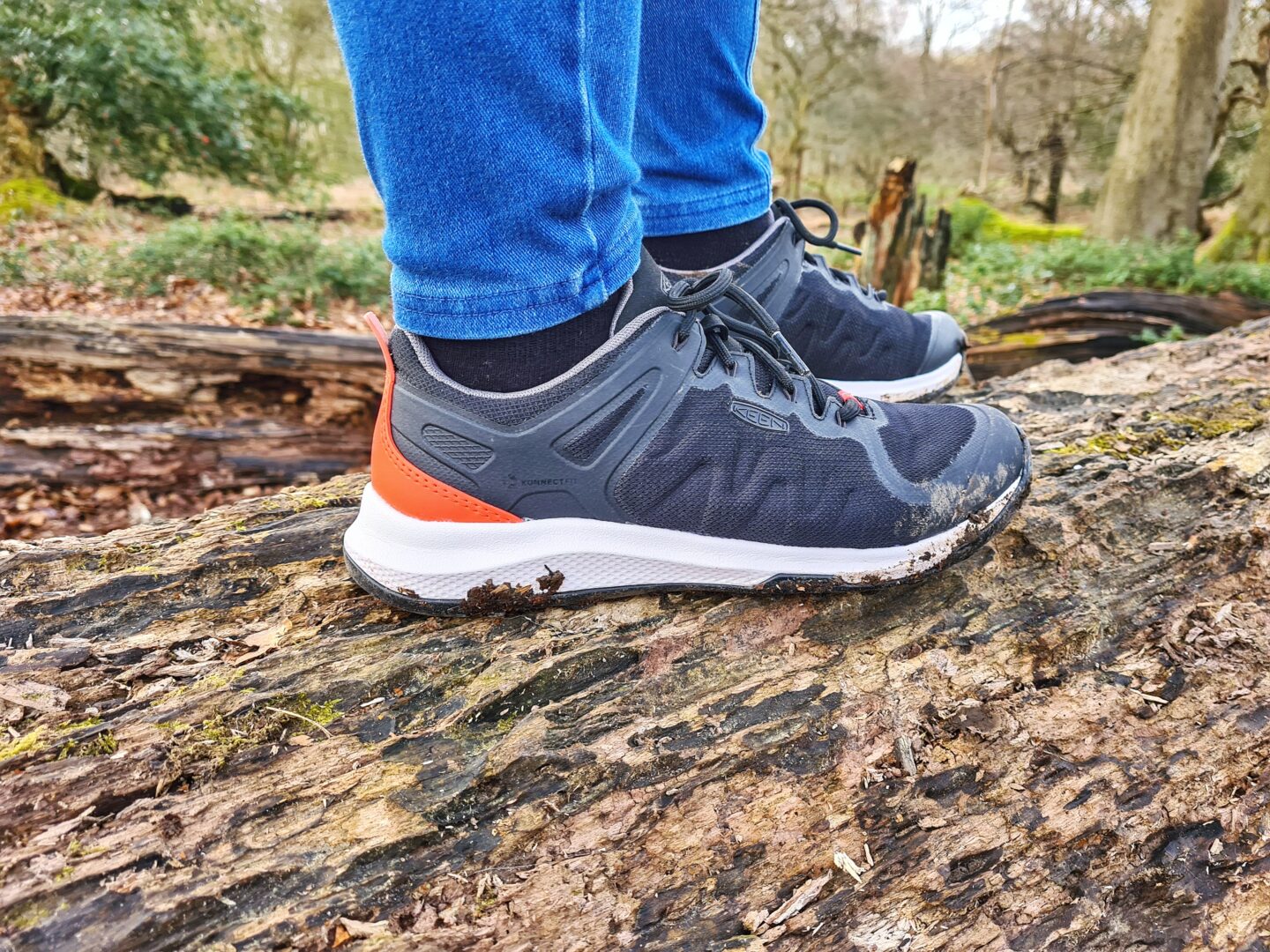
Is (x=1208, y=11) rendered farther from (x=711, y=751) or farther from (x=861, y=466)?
(x=711, y=751)

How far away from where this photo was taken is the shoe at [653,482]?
1.22 meters

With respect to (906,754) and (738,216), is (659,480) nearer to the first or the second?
(906,754)

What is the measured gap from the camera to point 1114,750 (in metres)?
1.15

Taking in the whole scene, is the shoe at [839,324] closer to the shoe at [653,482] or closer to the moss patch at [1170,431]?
the moss patch at [1170,431]

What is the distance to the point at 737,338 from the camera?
1.39 meters

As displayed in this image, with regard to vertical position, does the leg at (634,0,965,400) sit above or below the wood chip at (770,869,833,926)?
above

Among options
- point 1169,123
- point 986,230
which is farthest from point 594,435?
point 986,230

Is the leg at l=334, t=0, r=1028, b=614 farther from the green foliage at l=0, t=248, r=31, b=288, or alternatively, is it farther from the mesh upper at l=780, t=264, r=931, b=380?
the green foliage at l=0, t=248, r=31, b=288

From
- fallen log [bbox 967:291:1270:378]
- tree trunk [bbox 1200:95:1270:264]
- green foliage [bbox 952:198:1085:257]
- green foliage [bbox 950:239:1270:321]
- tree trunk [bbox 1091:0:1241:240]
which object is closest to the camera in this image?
fallen log [bbox 967:291:1270:378]

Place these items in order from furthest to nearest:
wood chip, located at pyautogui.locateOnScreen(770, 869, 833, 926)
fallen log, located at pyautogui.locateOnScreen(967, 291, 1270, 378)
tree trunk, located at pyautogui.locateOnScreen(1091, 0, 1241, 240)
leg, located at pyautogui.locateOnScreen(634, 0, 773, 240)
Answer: tree trunk, located at pyautogui.locateOnScreen(1091, 0, 1241, 240)
fallen log, located at pyautogui.locateOnScreen(967, 291, 1270, 378)
leg, located at pyautogui.locateOnScreen(634, 0, 773, 240)
wood chip, located at pyautogui.locateOnScreen(770, 869, 833, 926)

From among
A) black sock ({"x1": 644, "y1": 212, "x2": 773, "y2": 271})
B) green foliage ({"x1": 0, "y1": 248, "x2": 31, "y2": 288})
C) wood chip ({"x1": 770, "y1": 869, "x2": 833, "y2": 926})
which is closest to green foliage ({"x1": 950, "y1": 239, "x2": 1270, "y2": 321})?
black sock ({"x1": 644, "y1": 212, "x2": 773, "y2": 271})

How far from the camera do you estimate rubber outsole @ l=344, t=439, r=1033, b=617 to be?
1.27m

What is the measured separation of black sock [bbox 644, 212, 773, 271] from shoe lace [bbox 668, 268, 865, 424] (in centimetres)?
44

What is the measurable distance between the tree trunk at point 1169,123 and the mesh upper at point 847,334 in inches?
335
